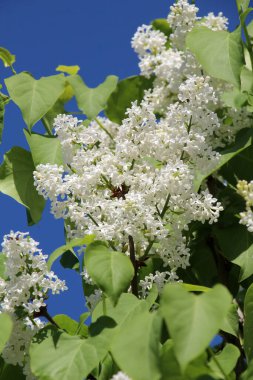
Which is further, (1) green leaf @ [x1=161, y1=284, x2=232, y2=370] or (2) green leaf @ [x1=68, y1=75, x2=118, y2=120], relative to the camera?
(2) green leaf @ [x1=68, y1=75, x2=118, y2=120]

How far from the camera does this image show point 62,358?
1268mm

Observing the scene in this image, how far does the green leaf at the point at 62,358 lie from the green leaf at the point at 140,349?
0.22 meters

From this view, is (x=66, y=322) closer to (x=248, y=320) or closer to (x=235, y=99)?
(x=248, y=320)

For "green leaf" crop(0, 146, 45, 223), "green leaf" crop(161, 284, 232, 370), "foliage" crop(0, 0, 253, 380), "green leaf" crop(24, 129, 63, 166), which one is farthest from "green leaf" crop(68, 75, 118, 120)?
"green leaf" crop(161, 284, 232, 370)

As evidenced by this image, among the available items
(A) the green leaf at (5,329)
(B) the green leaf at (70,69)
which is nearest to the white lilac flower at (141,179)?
(A) the green leaf at (5,329)

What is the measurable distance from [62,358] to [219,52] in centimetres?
80

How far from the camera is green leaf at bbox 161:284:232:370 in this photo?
2.92 feet

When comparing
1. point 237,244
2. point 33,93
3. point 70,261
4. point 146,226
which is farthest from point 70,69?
point 146,226

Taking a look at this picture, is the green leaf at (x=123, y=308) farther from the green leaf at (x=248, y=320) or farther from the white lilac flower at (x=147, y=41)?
the white lilac flower at (x=147, y=41)

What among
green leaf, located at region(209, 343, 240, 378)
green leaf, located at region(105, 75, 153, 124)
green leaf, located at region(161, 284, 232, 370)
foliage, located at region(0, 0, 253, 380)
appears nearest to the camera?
green leaf, located at region(161, 284, 232, 370)

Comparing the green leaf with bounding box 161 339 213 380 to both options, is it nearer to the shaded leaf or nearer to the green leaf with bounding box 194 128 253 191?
the green leaf with bounding box 194 128 253 191

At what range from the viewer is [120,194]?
1474 mm

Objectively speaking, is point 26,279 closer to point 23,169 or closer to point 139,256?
point 139,256

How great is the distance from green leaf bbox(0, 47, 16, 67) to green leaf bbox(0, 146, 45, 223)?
28cm
